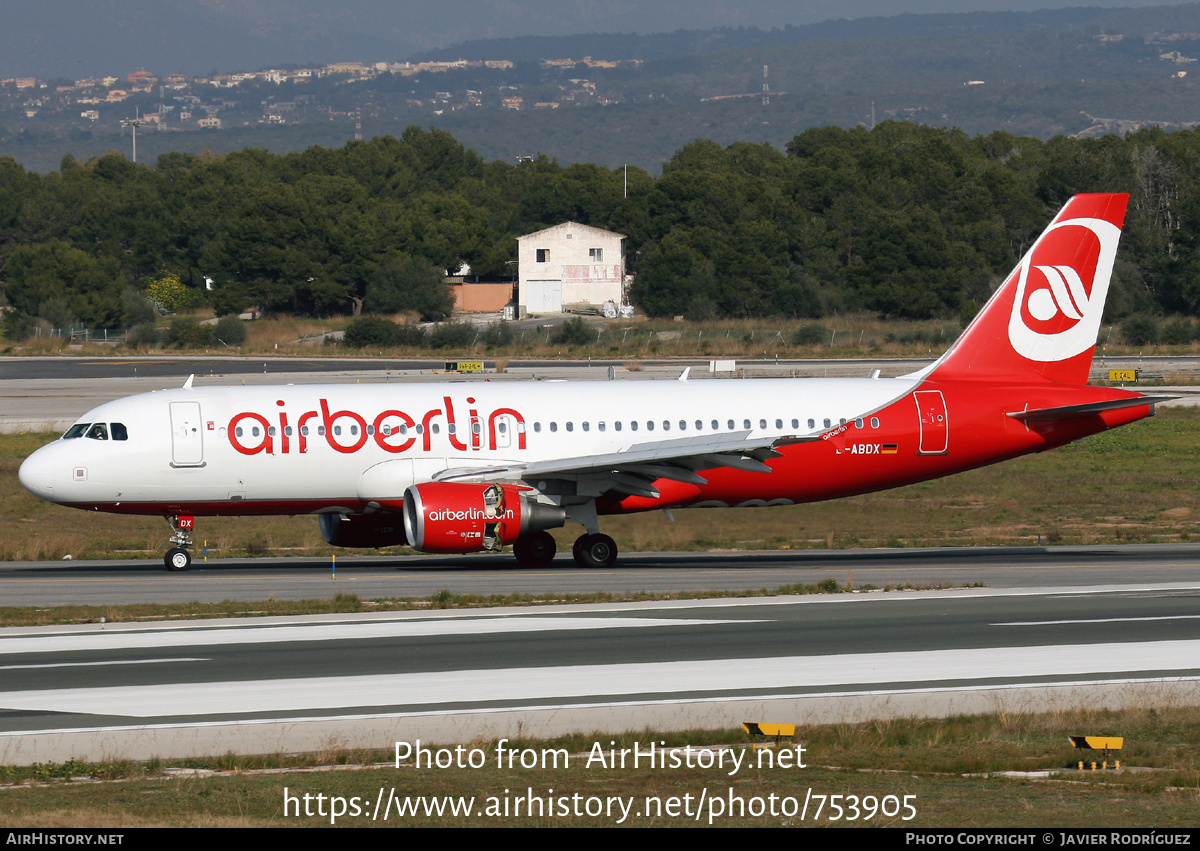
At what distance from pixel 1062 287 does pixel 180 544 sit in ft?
72.2

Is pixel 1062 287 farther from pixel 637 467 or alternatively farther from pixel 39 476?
pixel 39 476

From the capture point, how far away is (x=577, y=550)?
3300cm

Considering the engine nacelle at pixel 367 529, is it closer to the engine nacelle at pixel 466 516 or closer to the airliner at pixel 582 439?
the airliner at pixel 582 439

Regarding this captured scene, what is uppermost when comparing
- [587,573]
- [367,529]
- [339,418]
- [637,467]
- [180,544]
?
[339,418]

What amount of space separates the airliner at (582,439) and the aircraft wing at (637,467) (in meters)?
0.05

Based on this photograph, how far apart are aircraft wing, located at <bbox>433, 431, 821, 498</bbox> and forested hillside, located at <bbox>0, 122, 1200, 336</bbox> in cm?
8562

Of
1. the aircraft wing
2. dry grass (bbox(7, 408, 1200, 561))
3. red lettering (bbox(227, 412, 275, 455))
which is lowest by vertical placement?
dry grass (bbox(7, 408, 1200, 561))

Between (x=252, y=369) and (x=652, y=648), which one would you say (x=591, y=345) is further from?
(x=652, y=648)

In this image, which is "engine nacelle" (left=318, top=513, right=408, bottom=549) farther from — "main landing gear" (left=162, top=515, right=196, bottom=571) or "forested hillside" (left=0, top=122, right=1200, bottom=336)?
"forested hillside" (left=0, top=122, right=1200, bottom=336)

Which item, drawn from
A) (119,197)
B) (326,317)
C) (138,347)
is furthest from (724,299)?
(119,197)

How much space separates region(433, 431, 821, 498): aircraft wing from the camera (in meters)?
31.2

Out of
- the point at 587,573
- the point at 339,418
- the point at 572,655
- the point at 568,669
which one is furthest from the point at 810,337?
the point at 568,669

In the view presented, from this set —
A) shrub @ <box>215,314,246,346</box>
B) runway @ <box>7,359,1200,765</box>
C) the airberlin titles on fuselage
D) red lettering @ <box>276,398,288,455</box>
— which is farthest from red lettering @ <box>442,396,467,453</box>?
shrub @ <box>215,314,246,346</box>

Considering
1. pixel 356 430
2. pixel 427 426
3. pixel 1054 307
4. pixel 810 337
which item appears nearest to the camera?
pixel 356 430
